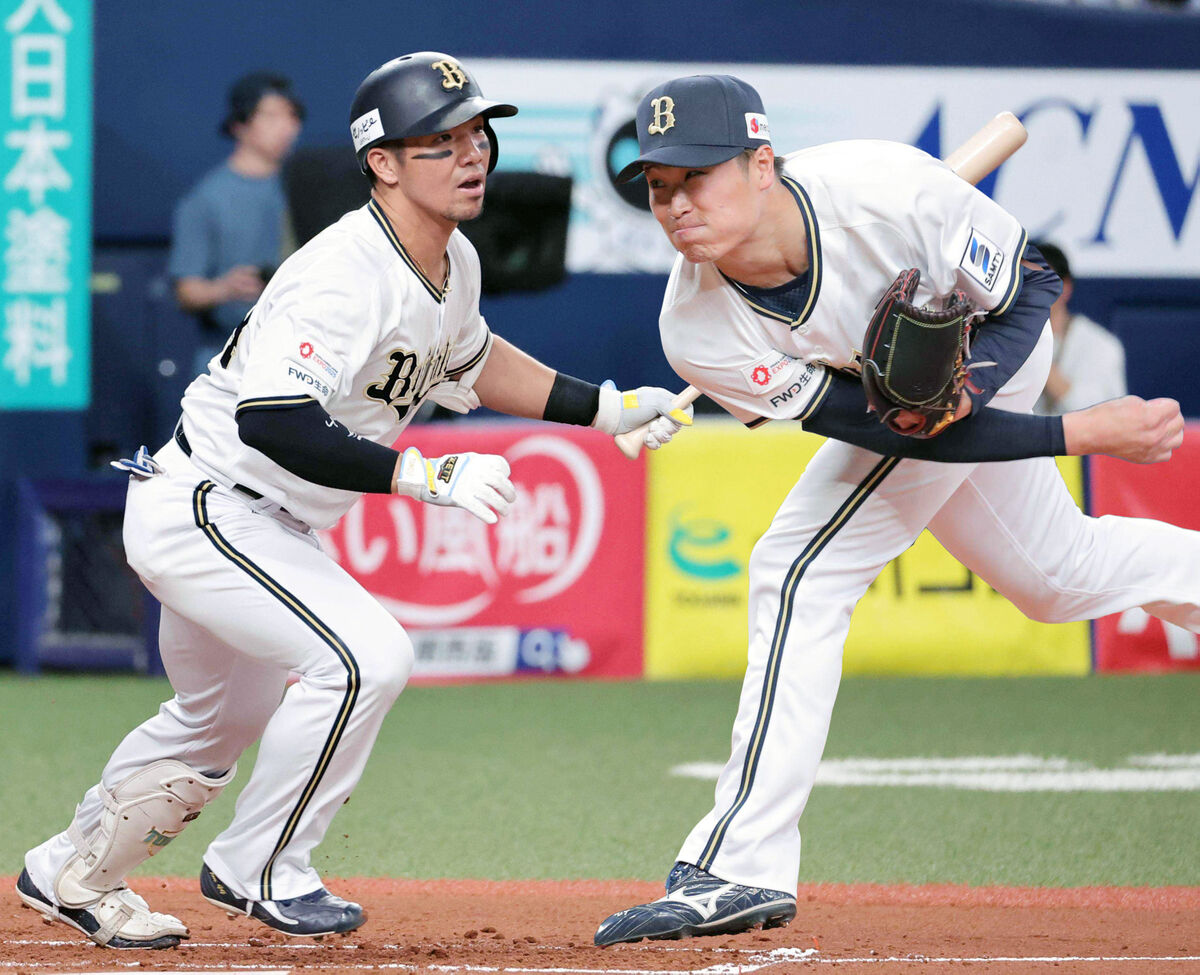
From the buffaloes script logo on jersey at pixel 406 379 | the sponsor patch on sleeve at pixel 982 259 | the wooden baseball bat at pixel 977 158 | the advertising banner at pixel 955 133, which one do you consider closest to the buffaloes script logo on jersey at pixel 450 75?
the buffaloes script logo on jersey at pixel 406 379

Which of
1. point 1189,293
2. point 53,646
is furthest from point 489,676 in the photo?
point 1189,293

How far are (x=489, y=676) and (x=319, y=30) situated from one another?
14.4 ft

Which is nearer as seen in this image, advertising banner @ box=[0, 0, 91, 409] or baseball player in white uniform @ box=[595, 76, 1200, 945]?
baseball player in white uniform @ box=[595, 76, 1200, 945]

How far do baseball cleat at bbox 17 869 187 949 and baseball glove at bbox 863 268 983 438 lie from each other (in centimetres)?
194

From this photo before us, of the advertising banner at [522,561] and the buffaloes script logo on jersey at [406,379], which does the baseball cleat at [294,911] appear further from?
the advertising banner at [522,561]

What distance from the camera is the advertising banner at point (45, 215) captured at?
25.6 feet

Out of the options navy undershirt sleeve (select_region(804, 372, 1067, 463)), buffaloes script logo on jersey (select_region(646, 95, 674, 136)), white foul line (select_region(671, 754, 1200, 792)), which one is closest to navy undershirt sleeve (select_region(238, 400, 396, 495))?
buffaloes script logo on jersey (select_region(646, 95, 674, 136))

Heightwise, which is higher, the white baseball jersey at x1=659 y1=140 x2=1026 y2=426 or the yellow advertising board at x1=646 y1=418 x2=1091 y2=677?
the white baseball jersey at x1=659 y1=140 x2=1026 y2=426

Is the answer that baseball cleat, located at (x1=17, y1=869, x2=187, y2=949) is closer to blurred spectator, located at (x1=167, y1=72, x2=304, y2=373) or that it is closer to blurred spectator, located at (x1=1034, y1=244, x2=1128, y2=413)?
blurred spectator, located at (x1=167, y1=72, x2=304, y2=373)

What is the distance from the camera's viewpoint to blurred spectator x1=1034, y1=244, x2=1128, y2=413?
861 cm

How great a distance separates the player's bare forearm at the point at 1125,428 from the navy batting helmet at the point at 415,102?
53.3 inches

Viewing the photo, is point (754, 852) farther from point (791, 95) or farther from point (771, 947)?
point (791, 95)

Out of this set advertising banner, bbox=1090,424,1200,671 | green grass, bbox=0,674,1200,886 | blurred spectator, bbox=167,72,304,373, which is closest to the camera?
green grass, bbox=0,674,1200,886

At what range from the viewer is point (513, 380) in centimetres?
404
